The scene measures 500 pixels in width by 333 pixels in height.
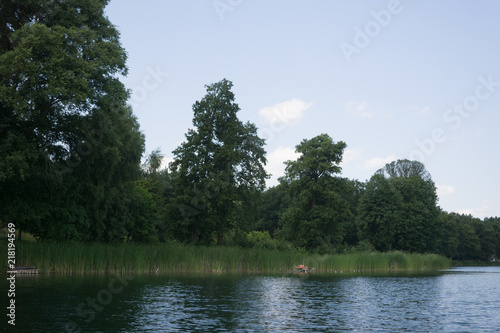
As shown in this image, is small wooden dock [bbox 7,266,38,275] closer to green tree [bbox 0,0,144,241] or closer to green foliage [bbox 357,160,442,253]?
green tree [bbox 0,0,144,241]

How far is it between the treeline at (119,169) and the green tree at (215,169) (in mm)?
134

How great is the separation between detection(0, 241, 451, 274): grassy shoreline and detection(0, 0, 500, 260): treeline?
494 centimetres

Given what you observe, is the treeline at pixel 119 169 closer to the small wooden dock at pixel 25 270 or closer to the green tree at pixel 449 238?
the small wooden dock at pixel 25 270

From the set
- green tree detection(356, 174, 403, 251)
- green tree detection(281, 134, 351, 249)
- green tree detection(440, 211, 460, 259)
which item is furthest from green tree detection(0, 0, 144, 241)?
green tree detection(440, 211, 460, 259)

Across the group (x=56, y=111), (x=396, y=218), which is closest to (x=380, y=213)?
(x=396, y=218)

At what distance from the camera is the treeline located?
29078mm

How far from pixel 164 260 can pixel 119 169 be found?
612 inches

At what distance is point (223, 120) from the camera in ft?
180

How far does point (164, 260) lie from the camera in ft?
115

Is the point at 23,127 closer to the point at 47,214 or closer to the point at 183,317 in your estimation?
the point at 47,214

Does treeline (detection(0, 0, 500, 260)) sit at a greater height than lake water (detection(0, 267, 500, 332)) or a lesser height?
greater

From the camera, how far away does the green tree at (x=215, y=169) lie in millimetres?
51312

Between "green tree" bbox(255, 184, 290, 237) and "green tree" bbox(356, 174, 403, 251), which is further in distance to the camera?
"green tree" bbox(255, 184, 290, 237)

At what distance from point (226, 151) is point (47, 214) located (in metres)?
21.8
